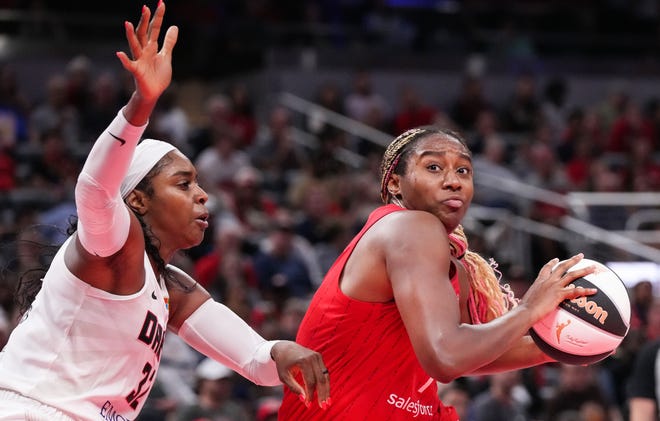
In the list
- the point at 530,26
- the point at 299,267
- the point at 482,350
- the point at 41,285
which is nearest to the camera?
the point at 482,350

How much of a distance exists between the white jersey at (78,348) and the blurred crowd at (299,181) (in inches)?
120

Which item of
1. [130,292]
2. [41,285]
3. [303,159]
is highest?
[130,292]

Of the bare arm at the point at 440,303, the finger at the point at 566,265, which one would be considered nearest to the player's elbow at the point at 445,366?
the bare arm at the point at 440,303

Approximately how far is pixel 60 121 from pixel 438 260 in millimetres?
9015

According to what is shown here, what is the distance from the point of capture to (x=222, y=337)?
13.8 ft

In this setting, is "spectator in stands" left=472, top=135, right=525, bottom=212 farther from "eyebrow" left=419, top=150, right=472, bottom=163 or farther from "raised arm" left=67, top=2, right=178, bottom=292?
"raised arm" left=67, top=2, right=178, bottom=292

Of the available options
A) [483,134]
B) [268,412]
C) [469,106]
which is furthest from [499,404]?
[469,106]

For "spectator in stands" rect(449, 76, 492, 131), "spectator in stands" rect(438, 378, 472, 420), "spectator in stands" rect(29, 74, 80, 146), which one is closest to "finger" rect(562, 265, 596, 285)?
"spectator in stands" rect(438, 378, 472, 420)

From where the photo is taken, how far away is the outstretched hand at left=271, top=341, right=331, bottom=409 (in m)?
3.62

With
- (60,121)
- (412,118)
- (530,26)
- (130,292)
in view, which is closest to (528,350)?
(130,292)

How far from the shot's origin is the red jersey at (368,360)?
3760mm

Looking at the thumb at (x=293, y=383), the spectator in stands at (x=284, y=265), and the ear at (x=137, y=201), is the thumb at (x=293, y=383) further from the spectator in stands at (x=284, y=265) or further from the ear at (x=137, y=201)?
the spectator in stands at (x=284, y=265)

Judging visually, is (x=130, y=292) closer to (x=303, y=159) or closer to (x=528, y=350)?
(x=528, y=350)

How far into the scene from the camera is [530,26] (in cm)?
1816
